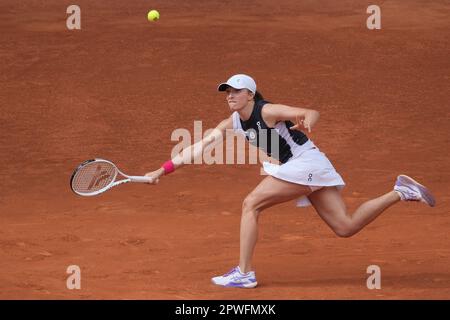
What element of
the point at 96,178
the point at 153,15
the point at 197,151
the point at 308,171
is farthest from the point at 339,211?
the point at 153,15

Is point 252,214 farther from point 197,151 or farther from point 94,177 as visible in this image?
point 94,177

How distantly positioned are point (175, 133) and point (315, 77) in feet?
9.49

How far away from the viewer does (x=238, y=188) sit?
12547 mm

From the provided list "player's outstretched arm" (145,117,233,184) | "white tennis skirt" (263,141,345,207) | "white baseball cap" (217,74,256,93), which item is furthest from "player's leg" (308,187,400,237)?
"white baseball cap" (217,74,256,93)

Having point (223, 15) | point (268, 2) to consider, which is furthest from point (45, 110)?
point (268, 2)

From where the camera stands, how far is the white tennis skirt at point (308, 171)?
8.89 meters

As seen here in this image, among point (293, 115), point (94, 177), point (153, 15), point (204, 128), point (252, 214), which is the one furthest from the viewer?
point (153, 15)

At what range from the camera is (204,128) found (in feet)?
48.1

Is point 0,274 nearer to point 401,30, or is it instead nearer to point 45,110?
point 45,110

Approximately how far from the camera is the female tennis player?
8891 millimetres

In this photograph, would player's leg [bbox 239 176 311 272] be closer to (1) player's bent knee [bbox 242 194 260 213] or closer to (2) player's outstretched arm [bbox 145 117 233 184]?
(1) player's bent knee [bbox 242 194 260 213]

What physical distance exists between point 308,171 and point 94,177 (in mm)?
1692

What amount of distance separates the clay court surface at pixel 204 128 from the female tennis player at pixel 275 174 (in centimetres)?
43

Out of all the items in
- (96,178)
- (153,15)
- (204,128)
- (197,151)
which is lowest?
(96,178)
